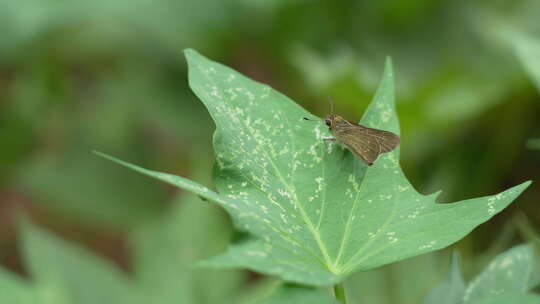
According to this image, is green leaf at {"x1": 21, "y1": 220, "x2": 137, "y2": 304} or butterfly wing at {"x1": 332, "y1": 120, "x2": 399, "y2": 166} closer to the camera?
butterfly wing at {"x1": 332, "y1": 120, "x2": 399, "y2": 166}

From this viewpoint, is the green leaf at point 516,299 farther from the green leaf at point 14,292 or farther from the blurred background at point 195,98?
the blurred background at point 195,98

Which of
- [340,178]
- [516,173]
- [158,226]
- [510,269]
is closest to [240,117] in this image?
[340,178]

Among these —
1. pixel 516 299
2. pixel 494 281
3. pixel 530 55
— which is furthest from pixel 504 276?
pixel 530 55

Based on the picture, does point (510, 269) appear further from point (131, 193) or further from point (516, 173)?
point (131, 193)

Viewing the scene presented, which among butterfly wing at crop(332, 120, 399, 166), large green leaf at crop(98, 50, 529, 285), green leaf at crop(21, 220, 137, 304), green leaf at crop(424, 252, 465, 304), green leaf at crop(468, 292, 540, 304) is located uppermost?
butterfly wing at crop(332, 120, 399, 166)

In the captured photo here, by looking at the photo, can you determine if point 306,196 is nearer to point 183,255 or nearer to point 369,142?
point 369,142

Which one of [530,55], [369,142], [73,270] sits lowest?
[73,270]

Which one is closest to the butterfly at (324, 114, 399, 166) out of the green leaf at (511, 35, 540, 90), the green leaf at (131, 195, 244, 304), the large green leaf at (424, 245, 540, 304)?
the large green leaf at (424, 245, 540, 304)

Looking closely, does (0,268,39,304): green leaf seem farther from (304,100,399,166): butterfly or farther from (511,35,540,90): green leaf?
(511,35,540,90): green leaf

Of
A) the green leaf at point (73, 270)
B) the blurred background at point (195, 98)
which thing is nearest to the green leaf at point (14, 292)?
the green leaf at point (73, 270)
